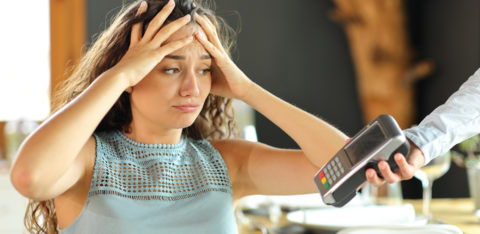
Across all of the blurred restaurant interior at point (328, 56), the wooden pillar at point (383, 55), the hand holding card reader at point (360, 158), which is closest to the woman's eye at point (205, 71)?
the hand holding card reader at point (360, 158)

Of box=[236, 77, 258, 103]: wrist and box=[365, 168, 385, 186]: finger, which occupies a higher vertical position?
box=[236, 77, 258, 103]: wrist

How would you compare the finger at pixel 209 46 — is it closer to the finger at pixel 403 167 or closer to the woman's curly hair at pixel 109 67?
the woman's curly hair at pixel 109 67

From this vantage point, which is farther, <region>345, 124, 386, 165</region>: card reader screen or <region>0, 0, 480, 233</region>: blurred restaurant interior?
<region>0, 0, 480, 233</region>: blurred restaurant interior

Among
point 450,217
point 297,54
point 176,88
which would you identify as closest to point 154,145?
point 176,88

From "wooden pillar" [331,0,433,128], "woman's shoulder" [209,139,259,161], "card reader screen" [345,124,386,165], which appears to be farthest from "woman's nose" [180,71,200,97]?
"wooden pillar" [331,0,433,128]

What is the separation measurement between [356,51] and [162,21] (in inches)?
101

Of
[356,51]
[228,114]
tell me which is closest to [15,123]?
[356,51]

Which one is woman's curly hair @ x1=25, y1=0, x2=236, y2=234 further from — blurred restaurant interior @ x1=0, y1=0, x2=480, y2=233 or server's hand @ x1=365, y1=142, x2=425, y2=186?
blurred restaurant interior @ x1=0, y1=0, x2=480, y2=233

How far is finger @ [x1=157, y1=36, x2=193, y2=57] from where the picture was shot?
3.96ft

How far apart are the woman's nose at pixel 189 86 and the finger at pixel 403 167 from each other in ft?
1.44

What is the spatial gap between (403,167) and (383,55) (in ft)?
8.76

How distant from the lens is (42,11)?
12.6 feet

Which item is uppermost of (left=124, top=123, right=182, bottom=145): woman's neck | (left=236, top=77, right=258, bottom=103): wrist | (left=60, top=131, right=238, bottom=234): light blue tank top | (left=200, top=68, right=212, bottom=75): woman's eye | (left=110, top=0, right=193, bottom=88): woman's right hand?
(left=110, top=0, right=193, bottom=88): woman's right hand

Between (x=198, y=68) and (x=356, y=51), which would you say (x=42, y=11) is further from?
(x=198, y=68)
